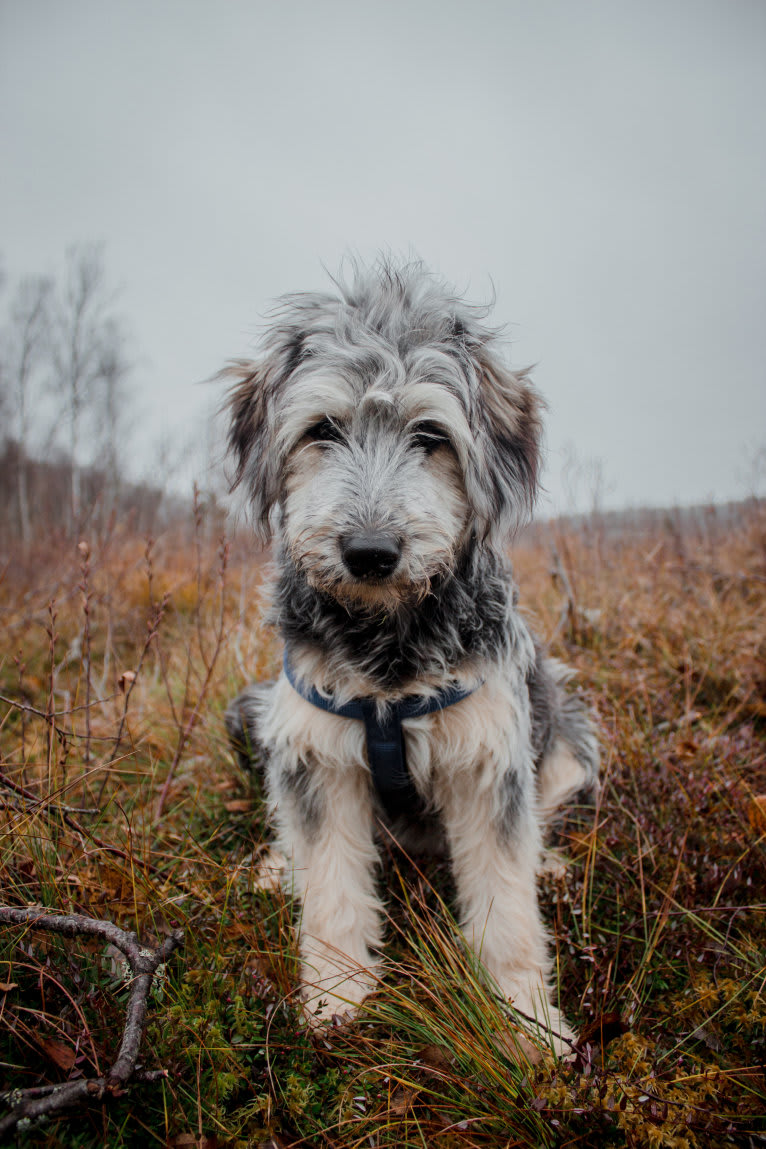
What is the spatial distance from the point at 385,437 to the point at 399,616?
2.52ft

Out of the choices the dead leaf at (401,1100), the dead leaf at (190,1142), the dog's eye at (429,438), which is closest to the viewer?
the dead leaf at (190,1142)

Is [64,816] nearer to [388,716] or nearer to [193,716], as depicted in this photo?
[193,716]

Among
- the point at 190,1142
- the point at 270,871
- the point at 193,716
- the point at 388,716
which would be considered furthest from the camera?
the point at 193,716

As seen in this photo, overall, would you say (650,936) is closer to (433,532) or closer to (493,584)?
(493,584)

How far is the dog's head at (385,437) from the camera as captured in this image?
2260mm

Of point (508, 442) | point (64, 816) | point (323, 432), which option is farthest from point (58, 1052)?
point (508, 442)

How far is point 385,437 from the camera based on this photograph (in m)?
2.51

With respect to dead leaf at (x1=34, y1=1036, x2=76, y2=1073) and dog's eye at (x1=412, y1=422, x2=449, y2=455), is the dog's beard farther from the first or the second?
dead leaf at (x1=34, y1=1036, x2=76, y2=1073)

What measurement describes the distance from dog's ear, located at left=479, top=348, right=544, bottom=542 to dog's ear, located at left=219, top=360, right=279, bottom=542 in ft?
3.24

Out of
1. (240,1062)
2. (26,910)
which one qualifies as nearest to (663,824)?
(240,1062)

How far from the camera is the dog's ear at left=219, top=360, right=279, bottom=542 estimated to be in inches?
108

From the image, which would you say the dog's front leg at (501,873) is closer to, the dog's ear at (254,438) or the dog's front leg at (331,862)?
the dog's front leg at (331,862)

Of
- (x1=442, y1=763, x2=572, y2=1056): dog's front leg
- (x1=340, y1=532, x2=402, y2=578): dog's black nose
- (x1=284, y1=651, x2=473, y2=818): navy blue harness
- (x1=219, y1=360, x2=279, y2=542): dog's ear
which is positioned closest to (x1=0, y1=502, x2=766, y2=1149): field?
(x1=442, y1=763, x2=572, y2=1056): dog's front leg

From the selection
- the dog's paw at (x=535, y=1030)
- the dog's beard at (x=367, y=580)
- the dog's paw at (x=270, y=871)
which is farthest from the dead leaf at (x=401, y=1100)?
the dog's beard at (x=367, y=580)
